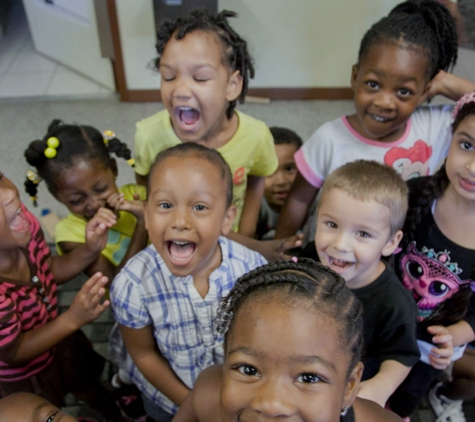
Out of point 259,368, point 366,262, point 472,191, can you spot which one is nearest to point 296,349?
point 259,368

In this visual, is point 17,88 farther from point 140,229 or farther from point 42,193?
point 140,229

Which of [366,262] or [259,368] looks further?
[366,262]

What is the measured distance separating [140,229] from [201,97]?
0.44 meters

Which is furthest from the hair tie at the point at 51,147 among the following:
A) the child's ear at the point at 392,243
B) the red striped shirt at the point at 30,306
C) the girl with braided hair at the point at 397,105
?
the child's ear at the point at 392,243

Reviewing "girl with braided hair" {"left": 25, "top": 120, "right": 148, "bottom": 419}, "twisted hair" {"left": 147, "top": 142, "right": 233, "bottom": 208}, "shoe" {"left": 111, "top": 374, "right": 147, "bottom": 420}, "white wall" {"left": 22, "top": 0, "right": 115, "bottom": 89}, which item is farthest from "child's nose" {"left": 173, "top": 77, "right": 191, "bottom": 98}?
"white wall" {"left": 22, "top": 0, "right": 115, "bottom": 89}

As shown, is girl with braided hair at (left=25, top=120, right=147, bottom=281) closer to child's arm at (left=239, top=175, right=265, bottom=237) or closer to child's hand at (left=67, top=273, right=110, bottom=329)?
child's hand at (left=67, top=273, right=110, bottom=329)

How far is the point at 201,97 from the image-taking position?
1.22 meters

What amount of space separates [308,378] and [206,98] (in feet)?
2.75

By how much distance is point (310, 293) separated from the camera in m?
0.66

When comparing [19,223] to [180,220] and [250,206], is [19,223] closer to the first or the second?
[180,220]

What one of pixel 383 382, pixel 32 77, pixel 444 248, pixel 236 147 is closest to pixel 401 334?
pixel 383 382

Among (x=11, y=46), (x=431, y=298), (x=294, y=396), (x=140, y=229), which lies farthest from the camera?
(x=11, y=46)

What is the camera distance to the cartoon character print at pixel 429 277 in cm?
110

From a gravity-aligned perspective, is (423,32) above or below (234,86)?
above
